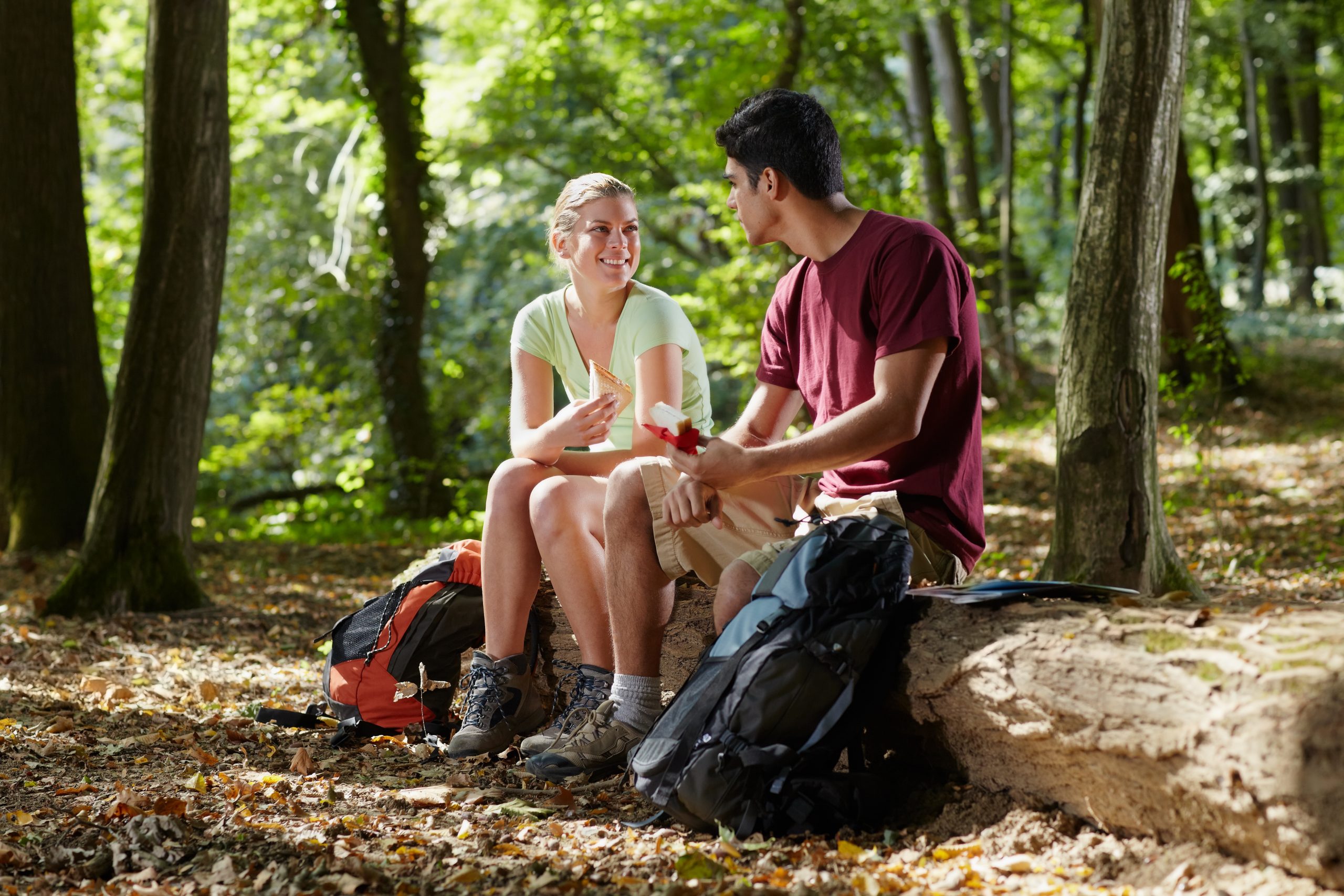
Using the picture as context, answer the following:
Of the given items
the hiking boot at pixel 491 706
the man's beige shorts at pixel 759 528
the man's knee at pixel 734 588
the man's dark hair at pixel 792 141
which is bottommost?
the hiking boot at pixel 491 706

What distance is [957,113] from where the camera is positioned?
44.5 ft

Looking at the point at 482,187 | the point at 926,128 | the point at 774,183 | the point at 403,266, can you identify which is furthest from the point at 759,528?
the point at 482,187

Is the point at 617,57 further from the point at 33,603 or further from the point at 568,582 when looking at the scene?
the point at 568,582

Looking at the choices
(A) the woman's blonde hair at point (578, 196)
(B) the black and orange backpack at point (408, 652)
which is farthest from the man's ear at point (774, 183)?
(B) the black and orange backpack at point (408, 652)

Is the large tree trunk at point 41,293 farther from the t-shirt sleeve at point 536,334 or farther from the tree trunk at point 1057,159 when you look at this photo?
the tree trunk at point 1057,159

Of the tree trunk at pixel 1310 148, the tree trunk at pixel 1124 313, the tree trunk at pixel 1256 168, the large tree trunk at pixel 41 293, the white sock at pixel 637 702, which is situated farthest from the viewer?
the tree trunk at pixel 1310 148

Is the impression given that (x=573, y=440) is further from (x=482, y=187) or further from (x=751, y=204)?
(x=482, y=187)

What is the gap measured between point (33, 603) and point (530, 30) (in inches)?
365

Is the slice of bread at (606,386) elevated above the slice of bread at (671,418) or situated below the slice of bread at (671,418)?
above

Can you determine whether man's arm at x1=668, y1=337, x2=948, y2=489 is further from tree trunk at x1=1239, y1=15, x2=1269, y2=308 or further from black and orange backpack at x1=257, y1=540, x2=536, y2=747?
tree trunk at x1=1239, y1=15, x2=1269, y2=308

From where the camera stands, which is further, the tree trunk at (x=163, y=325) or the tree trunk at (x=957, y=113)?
the tree trunk at (x=957, y=113)

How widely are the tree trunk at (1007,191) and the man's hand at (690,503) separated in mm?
9745

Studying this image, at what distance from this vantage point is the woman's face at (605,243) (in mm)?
3645

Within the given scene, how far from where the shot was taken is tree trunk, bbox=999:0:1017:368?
12.3m
